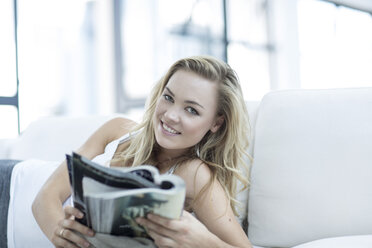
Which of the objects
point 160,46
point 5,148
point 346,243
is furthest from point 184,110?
point 160,46

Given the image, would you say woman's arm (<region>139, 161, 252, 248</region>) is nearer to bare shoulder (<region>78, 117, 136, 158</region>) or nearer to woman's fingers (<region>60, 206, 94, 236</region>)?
woman's fingers (<region>60, 206, 94, 236</region>)

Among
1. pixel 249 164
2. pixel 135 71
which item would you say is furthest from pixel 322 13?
pixel 249 164

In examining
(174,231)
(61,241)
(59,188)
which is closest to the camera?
(174,231)

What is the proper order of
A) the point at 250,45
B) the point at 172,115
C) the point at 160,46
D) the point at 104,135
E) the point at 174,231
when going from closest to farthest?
the point at 174,231 → the point at 172,115 → the point at 104,135 → the point at 160,46 → the point at 250,45

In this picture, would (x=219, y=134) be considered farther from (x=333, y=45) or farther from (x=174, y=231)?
(x=333, y=45)

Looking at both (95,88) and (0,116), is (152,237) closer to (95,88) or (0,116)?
(0,116)

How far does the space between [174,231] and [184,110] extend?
447mm

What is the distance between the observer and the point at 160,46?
4957mm

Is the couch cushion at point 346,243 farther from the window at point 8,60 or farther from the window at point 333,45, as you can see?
the window at point 333,45

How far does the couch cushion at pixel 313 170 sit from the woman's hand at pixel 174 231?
1.44 feet

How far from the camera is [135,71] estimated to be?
16.2ft

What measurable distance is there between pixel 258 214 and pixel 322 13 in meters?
4.46

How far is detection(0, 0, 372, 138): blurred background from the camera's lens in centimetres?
488

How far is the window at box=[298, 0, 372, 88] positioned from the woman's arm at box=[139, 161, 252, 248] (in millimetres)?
4024
